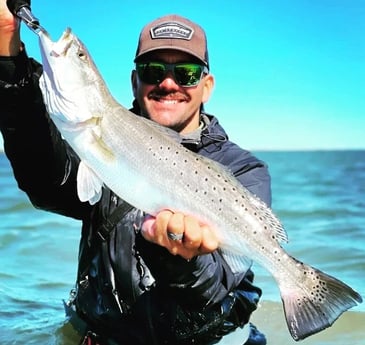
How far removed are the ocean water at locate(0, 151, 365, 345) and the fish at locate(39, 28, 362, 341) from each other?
2.84 metres

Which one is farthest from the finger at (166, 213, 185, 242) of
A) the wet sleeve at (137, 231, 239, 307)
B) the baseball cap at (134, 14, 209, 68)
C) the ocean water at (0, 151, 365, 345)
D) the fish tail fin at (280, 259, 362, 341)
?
the ocean water at (0, 151, 365, 345)

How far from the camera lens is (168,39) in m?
5.04

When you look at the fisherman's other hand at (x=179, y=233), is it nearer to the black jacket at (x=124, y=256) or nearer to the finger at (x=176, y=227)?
the finger at (x=176, y=227)

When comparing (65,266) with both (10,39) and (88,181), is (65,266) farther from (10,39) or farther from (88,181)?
(10,39)

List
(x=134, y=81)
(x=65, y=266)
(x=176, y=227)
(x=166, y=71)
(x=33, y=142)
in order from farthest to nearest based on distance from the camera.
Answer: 1. (x=65, y=266)
2. (x=134, y=81)
3. (x=166, y=71)
4. (x=33, y=142)
5. (x=176, y=227)

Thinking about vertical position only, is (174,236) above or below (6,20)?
below

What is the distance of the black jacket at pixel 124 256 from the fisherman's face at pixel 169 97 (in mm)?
239

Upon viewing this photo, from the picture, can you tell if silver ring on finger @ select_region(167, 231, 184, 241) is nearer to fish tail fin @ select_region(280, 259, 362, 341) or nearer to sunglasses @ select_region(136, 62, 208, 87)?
fish tail fin @ select_region(280, 259, 362, 341)

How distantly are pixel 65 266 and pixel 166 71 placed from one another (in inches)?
237

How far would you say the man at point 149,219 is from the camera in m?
3.87

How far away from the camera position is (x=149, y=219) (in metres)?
3.68

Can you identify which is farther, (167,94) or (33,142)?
(167,94)

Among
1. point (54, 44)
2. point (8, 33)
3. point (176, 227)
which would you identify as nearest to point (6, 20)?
point (8, 33)

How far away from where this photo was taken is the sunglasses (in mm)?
4984
